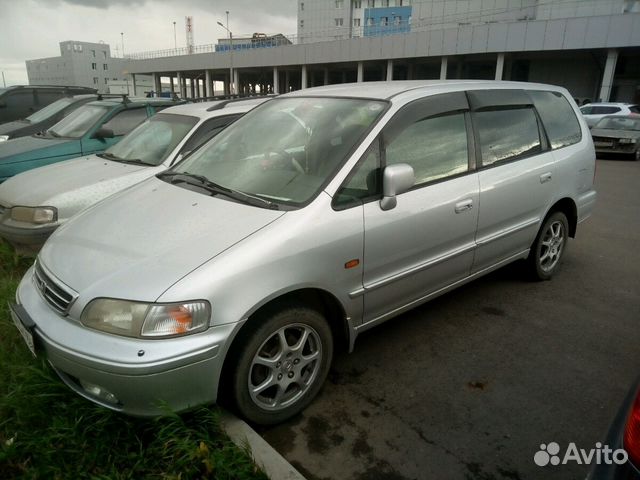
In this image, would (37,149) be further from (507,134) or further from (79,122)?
(507,134)

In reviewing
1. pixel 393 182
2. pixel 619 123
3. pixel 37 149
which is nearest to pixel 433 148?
pixel 393 182

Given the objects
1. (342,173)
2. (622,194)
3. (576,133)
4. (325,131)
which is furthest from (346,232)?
(622,194)

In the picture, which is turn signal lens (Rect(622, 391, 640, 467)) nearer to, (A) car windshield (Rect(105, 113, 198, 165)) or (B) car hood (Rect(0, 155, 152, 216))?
(B) car hood (Rect(0, 155, 152, 216))

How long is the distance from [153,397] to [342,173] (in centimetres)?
152

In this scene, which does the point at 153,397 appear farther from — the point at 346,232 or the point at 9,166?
the point at 9,166

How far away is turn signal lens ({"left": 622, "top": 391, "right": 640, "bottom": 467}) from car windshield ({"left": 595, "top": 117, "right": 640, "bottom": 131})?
51.4 feet

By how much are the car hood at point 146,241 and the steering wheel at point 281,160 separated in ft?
1.47

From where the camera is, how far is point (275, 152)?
10.1ft

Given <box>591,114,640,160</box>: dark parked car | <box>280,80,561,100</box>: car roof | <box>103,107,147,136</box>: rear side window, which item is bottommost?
<box>591,114,640,160</box>: dark parked car

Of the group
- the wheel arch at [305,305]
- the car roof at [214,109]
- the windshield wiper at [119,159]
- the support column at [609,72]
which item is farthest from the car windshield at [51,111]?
the support column at [609,72]

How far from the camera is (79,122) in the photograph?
265 inches

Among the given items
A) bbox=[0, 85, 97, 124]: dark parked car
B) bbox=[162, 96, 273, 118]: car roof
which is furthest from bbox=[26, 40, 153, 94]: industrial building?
bbox=[162, 96, 273, 118]: car roof

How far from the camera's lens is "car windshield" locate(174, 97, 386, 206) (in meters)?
2.78

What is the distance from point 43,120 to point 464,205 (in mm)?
8124
